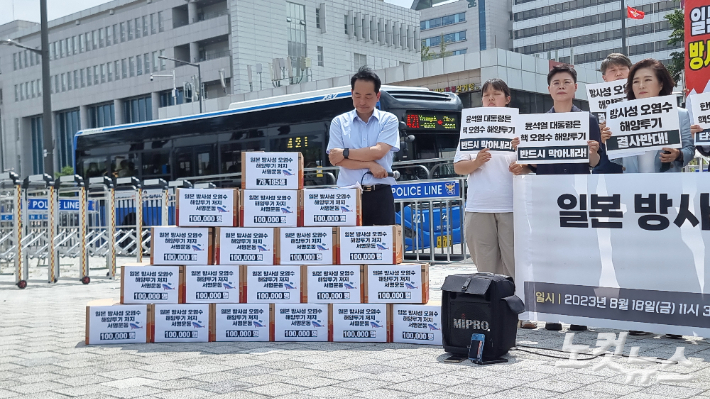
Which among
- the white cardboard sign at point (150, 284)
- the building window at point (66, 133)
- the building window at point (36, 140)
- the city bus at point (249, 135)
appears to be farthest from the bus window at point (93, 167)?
the building window at point (36, 140)

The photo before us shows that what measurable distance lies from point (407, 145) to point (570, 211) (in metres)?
9.52

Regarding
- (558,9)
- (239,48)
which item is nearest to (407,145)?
(239,48)

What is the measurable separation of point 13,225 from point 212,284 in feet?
31.2

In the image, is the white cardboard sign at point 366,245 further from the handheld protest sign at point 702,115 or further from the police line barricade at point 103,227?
the police line barricade at point 103,227

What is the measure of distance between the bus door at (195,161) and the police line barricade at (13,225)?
4.18 m

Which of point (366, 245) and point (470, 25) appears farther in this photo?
point (470, 25)

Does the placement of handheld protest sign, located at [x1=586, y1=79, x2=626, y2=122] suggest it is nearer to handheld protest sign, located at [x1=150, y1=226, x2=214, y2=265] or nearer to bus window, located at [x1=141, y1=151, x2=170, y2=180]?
handheld protest sign, located at [x1=150, y1=226, x2=214, y2=265]

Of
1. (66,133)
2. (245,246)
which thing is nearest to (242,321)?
(245,246)

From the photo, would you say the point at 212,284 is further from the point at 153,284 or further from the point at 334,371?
the point at 334,371

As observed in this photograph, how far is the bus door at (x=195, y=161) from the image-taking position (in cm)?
1936

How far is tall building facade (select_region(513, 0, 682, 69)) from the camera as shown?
90.9 metres

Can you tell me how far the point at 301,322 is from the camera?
6406 millimetres

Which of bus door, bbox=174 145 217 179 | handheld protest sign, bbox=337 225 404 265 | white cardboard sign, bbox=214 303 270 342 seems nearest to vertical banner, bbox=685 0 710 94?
handheld protest sign, bbox=337 225 404 265

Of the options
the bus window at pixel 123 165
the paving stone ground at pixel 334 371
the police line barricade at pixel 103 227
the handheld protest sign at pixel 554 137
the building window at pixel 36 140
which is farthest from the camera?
the building window at pixel 36 140
